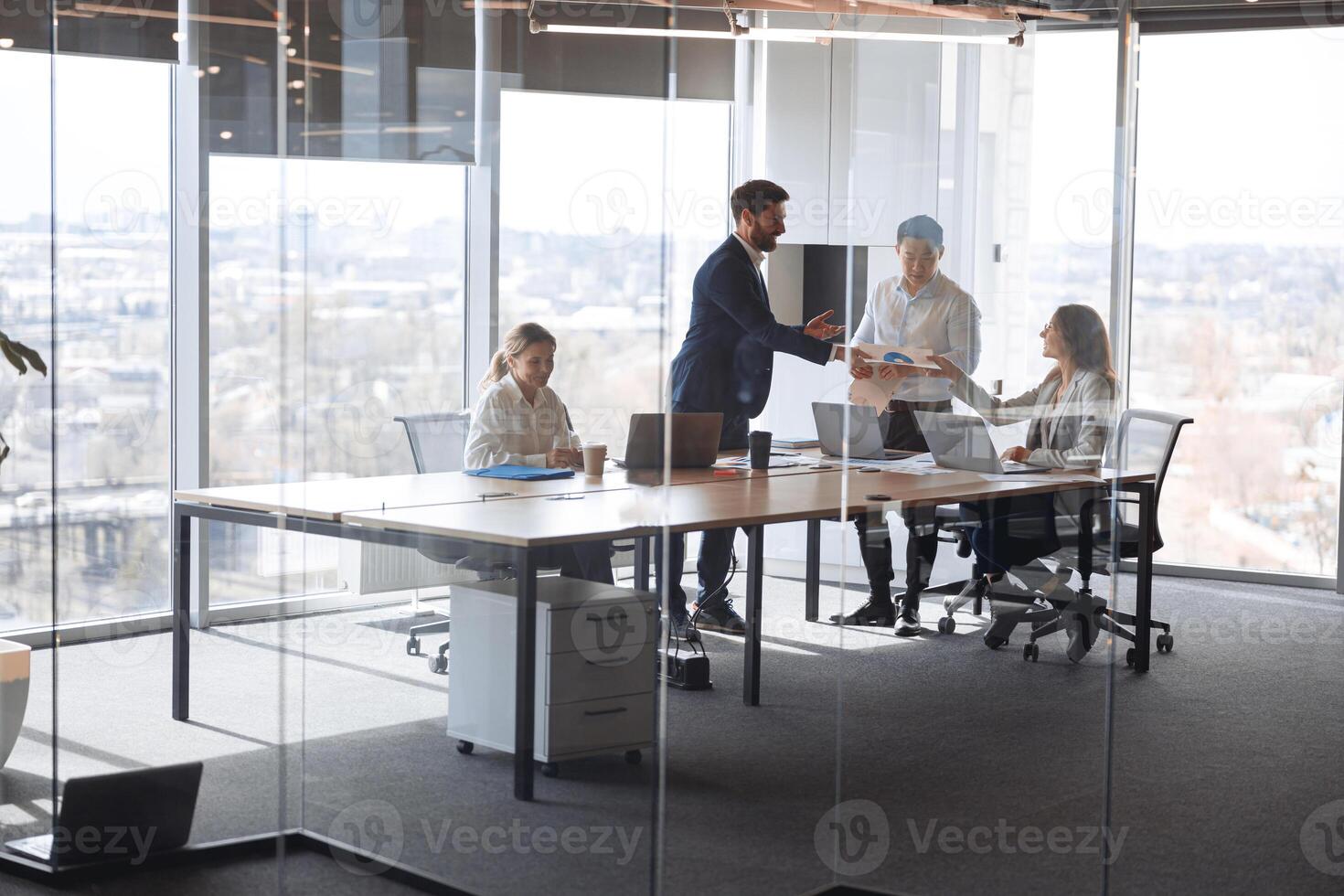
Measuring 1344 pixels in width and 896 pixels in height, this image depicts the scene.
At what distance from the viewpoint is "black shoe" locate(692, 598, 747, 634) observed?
9.50 ft

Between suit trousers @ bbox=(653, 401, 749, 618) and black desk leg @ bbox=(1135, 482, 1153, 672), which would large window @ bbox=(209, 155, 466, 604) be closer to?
suit trousers @ bbox=(653, 401, 749, 618)

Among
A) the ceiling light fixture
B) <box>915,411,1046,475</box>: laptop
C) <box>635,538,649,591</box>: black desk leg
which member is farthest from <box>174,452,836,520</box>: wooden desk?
the ceiling light fixture

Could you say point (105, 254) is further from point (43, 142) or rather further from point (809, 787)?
point (809, 787)

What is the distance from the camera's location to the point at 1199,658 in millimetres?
5691

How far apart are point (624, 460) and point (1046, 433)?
95 cm

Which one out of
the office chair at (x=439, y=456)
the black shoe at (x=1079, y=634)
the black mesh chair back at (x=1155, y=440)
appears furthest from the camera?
the black mesh chair back at (x=1155, y=440)

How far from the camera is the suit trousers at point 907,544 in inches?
119

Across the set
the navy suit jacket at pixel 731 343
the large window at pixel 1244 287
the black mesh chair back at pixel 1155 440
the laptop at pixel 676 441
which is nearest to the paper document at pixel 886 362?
the navy suit jacket at pixel 731 343

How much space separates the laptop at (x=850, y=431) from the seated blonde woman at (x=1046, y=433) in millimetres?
190

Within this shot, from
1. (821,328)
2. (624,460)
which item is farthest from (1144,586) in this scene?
(624,460)

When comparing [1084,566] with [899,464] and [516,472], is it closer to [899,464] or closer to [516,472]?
[899,464]

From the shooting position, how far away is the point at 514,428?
2861 mm

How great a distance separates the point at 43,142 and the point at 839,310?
1938 mm

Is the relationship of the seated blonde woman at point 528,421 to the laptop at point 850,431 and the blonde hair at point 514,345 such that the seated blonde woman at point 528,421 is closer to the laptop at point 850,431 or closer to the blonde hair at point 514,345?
the blonde hair at point 514,345
